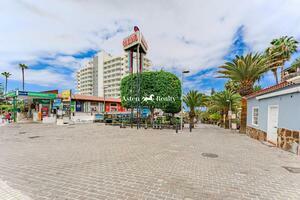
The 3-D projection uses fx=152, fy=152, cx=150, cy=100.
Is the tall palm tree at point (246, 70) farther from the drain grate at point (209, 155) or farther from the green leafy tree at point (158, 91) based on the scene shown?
the drain grate at point (209, 155)

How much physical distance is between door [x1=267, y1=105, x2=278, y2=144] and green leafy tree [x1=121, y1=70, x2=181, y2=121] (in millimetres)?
10464

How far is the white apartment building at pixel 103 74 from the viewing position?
82.2 m

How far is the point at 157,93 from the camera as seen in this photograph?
19672mm

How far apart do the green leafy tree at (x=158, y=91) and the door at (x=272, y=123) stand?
1046 centimetres

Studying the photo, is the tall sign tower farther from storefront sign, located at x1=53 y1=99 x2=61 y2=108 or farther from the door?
storefront sign, located at x1=53 y1=99 x2=61 y2=108

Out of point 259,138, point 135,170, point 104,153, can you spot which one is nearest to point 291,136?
point 259,138

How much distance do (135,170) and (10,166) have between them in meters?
4.71

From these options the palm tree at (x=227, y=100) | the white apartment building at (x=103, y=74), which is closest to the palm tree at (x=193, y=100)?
the palm tree at (x=227, y=100)

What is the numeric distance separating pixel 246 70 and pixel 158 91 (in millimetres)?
9941

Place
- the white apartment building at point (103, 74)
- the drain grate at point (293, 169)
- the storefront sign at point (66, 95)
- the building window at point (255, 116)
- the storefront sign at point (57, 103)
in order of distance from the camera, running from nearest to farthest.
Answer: the drain grate at point (293, 169) → the building window at point (255, 116) → the storefront sign at point (66, 95) → the storefront sign at point (57, 103) → the white apartment building at point (103, 74)

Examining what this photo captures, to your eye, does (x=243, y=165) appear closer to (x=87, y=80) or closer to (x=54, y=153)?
(x=54, y=153)

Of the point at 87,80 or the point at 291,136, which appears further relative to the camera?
the point at 87,80

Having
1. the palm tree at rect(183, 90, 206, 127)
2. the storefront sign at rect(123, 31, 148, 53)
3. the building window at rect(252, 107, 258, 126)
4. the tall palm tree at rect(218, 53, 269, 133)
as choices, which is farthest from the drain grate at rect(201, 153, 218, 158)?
the storefront sign at rect(123, 31, 148, 53)

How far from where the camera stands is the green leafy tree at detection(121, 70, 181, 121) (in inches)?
763
